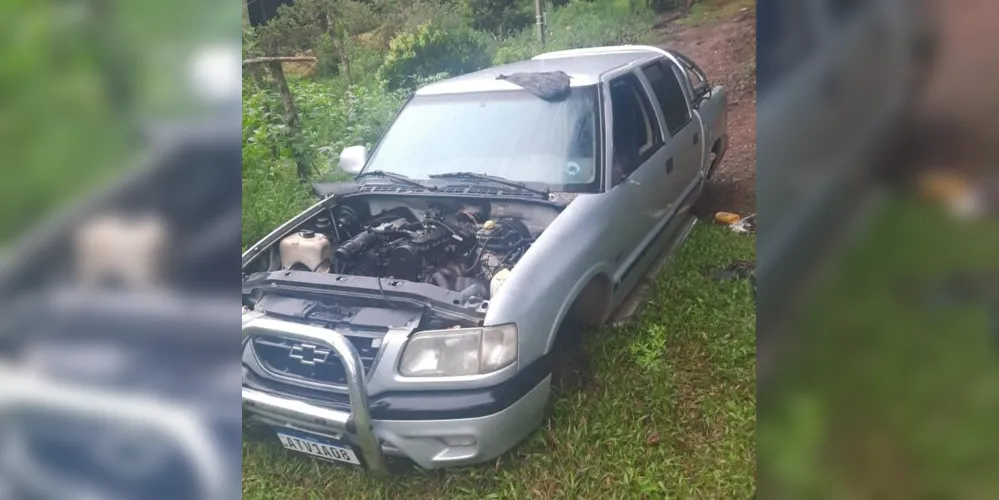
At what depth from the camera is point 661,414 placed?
2.14m

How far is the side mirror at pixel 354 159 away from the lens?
2498 mm

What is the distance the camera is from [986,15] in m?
1.89

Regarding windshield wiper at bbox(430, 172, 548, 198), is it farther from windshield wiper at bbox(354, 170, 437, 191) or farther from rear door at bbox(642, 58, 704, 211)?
rear door at bbox(642, 58, 704, 211)

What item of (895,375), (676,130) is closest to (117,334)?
(676,130)

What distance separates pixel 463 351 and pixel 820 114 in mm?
1356

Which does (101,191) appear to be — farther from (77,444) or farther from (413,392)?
(413,392)

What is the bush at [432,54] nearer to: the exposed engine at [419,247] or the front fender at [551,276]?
the exposed engine at [419,247]

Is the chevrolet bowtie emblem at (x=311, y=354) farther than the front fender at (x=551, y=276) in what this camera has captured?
Yes

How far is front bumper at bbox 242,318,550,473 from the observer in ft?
6.97

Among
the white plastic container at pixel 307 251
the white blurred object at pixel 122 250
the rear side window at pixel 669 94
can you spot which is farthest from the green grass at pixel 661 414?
the white blurred object at pixel 122 250

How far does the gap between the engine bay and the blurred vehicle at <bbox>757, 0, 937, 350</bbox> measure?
28.8 inches

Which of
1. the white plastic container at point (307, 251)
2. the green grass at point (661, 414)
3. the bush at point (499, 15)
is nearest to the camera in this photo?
the green grass at point (661, 414)

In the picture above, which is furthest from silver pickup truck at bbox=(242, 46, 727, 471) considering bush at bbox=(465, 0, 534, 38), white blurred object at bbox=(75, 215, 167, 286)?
white blurred object at bbox=(75, 215, 167, 286)

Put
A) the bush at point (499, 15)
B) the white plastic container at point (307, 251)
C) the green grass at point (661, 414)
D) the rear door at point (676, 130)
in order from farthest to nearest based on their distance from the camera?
1. the white plastic container at point (307, 251)
2. the bush at point (499, 15)
3. the rear door at point (676, 130)
4. the green grass at point (661, 414)
